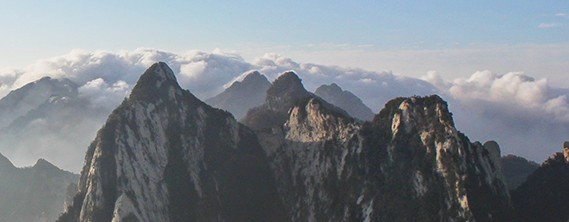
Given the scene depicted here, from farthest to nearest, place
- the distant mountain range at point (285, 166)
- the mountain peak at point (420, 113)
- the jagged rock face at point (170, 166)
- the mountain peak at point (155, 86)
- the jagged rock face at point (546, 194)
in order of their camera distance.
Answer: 1. the mountain peak at point (155, 86)
2. the jagged rock face at point (170, 166)
3. the mountain peak at point (420, 113)
4. the jagged rock face at point (546, 194)
5. the distant mountain range at point (285, 166)

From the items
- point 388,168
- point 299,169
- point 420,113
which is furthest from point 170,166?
point 420,113

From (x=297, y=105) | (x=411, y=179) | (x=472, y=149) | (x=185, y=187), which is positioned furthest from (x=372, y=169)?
(x=185, y=187)

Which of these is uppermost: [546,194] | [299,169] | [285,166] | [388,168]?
[285,166]

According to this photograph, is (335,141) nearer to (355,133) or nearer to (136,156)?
(355,133)

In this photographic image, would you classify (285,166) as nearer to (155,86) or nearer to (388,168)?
(388,168)

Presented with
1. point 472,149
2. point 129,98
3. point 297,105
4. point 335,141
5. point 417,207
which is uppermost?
point 129,98

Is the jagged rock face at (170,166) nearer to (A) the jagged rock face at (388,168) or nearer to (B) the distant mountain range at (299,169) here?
(B) the distant mountain range at (299,169)

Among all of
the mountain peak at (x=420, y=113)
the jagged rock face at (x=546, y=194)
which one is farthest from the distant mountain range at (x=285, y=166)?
the jagged rock face at (x=546, y=194)
